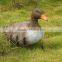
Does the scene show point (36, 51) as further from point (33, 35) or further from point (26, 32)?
point (26, 32)

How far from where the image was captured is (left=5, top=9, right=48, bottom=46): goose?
279 inches

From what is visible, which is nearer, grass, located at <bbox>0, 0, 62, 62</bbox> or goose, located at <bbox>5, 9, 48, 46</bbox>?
grass, located at <bbox>0, 0, 62, 62</bbox>

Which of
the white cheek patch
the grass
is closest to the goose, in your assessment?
the white cheek patch

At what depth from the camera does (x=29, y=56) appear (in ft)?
22.2

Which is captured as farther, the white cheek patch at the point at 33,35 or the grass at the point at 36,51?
the white cheek patch at the point at 33,35

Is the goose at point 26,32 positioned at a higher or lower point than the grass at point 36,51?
higher

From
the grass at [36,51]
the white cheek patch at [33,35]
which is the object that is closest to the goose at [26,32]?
the white cheek patch at [33,35]

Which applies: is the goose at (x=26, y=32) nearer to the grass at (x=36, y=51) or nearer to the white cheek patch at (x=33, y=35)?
the white cheek patch at (x=33, y=35)

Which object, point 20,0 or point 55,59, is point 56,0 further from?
point 55,59

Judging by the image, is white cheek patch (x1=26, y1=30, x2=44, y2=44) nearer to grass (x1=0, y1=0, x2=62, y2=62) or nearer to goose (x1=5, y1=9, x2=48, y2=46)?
goose (x1=5, y1=9, x2=48, y2=46)

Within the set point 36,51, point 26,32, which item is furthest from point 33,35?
point 36,51

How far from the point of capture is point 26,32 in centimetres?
712

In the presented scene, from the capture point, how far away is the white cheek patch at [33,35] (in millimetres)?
7035

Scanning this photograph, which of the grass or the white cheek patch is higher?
the white cheek patch
